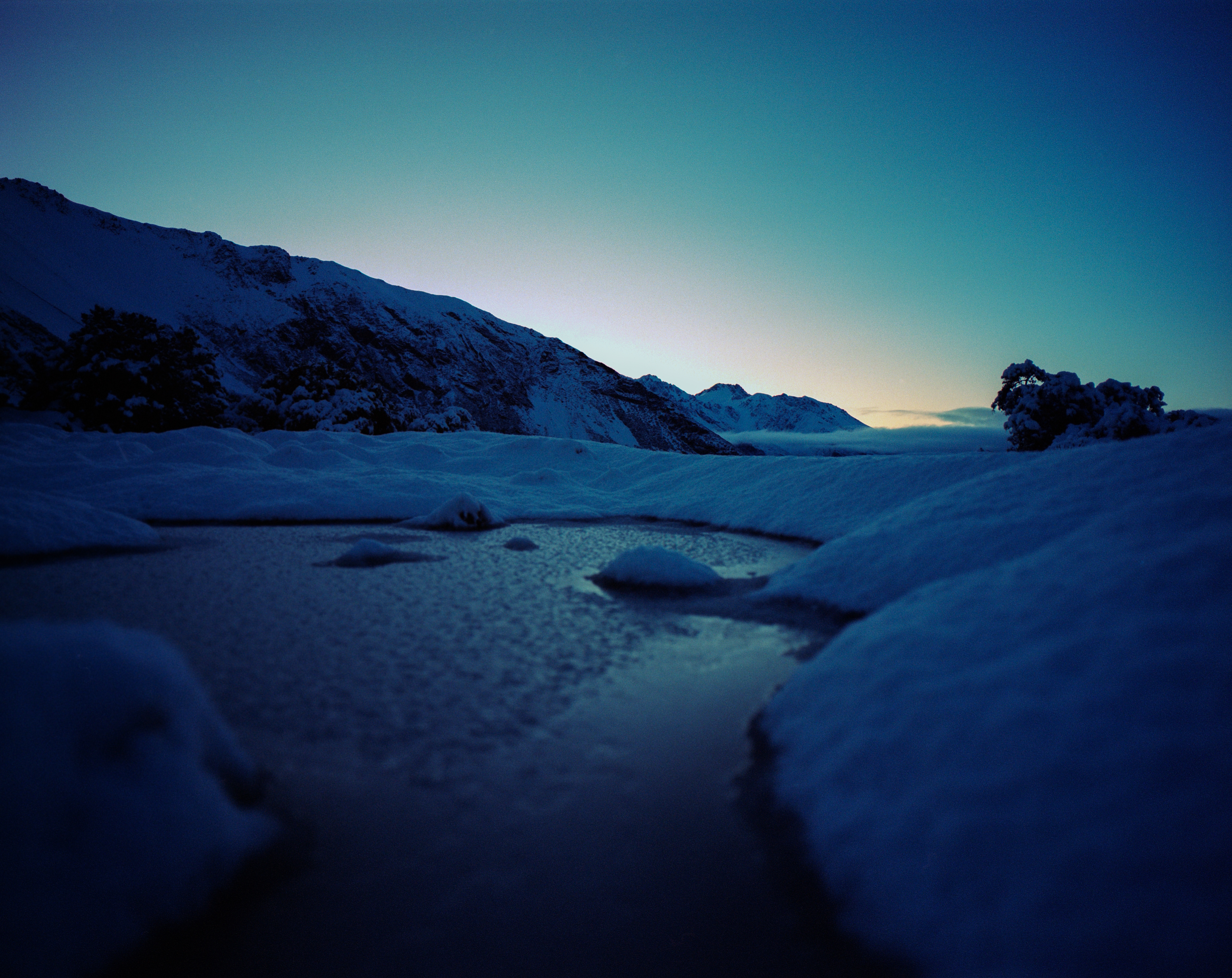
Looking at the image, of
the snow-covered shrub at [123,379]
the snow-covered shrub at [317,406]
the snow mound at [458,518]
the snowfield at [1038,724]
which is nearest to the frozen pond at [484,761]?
the snowfield at [1038,724]

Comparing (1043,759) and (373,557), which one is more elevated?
(1043,759)

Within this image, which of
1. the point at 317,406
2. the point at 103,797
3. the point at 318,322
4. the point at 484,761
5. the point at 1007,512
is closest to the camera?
the point at 103,797

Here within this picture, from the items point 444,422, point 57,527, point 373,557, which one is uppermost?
point 444,422

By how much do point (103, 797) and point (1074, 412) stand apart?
21179 mm

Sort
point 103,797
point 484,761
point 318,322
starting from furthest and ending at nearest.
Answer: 1. point 318,322
2. point 484,761
3. point 103,797

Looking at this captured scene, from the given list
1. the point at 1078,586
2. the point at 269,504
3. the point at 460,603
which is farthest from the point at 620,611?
the point at 269,504

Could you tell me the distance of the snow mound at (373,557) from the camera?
23.6 feet

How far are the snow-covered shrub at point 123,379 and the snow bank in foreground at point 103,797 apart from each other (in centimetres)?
2496

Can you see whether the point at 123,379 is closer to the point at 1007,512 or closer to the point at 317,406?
the point at 317,406

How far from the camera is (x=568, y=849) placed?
226 cm

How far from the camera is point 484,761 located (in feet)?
9.47

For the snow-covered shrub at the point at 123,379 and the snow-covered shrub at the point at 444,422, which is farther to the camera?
the snow-covered shrub at the point at 444,422

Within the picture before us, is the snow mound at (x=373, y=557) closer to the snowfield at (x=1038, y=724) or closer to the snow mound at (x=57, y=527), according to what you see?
the snow mound at (x=57, y=527)

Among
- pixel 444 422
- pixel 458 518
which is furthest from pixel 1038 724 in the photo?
pixel 444 422
